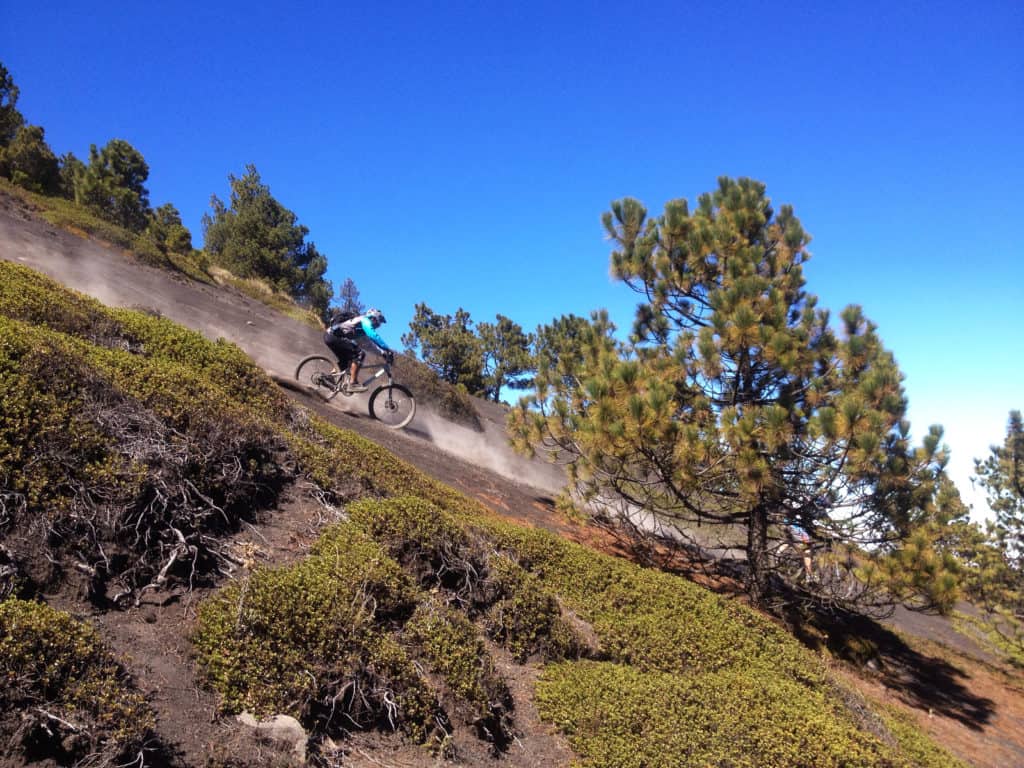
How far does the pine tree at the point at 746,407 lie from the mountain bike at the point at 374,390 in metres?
3.64

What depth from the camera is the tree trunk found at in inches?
395

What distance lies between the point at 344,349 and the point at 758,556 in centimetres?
852

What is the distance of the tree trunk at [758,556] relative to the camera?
10039mm

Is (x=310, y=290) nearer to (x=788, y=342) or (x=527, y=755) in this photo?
(x=788, y=342)

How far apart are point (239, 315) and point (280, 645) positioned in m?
18.5

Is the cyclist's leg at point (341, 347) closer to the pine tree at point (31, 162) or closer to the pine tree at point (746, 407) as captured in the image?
the pine tree at point (746, 407)

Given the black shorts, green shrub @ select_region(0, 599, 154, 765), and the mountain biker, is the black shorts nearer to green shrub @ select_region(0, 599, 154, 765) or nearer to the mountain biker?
the mountain biker

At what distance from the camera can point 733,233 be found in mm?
10336

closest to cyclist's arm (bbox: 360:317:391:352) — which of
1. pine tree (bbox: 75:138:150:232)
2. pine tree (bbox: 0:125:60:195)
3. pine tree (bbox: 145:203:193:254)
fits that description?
pine tree (bbox: 145:203:193:254)

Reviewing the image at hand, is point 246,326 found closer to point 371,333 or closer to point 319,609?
point 371,333

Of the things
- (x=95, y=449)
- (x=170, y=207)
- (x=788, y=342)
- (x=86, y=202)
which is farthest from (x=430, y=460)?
(x=170, y=207)

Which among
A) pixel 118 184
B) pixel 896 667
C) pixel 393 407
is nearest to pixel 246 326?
pixel 393 407

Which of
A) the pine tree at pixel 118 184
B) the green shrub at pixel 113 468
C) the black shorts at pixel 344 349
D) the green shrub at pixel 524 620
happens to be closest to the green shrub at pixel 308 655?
the green shrub at pixel 113 468

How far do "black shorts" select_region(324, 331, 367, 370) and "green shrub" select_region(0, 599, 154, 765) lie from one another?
9.55 meters
